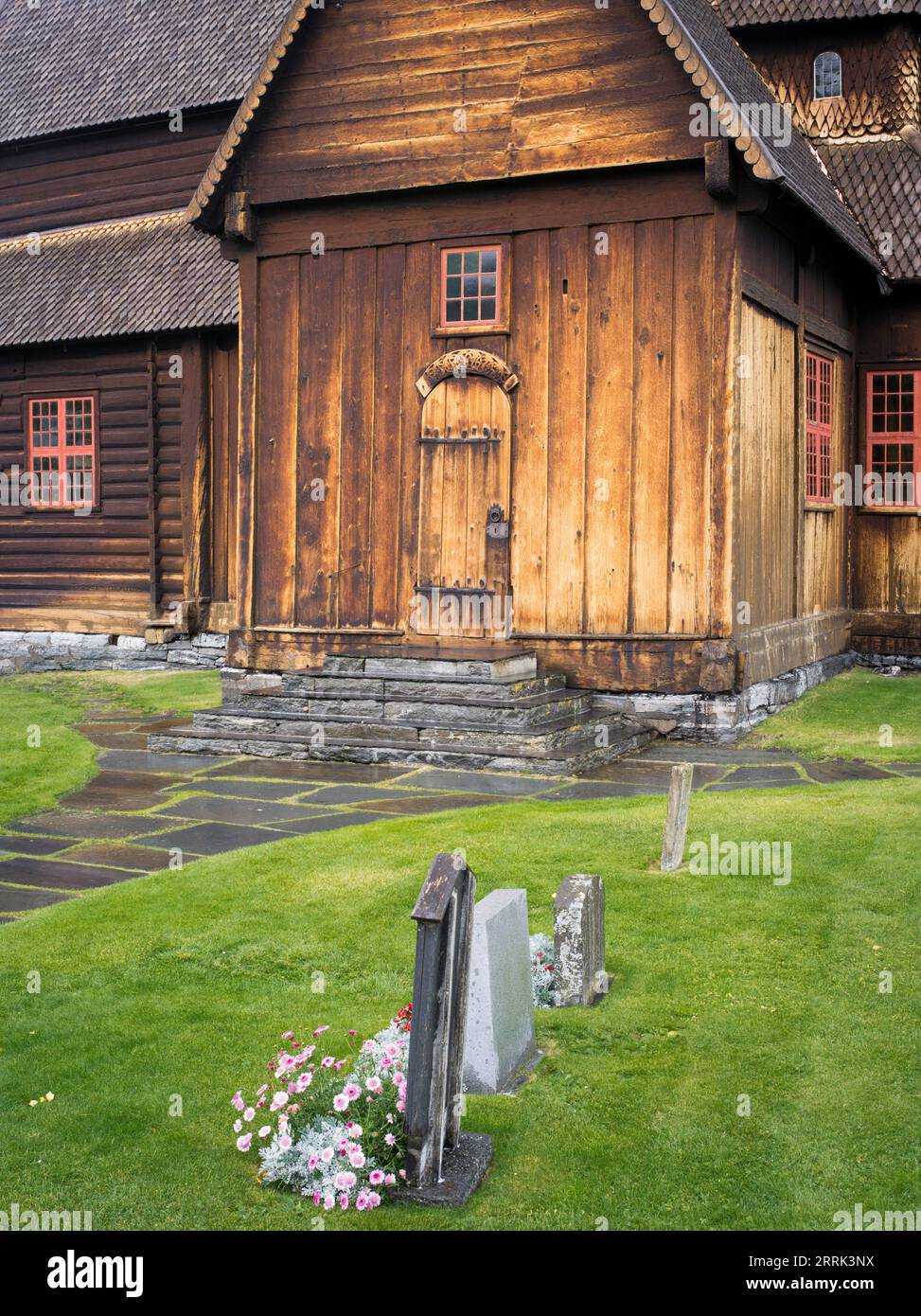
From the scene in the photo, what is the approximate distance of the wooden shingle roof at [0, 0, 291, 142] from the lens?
21.7 metres

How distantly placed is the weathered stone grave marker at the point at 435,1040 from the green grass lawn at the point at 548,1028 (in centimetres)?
10

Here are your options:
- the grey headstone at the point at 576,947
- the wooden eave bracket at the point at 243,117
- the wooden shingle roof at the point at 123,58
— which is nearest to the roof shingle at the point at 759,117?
the wooden eave bracket at the point at 243,117

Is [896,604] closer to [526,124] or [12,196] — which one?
[526,124]

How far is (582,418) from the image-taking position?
548 inches

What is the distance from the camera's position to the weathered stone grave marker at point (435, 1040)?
466 cm

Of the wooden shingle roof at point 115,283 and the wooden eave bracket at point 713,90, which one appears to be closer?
the wooden eave bracket at point 713,90

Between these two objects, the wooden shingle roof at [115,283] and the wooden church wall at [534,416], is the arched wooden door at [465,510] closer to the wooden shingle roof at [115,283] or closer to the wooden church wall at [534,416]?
the wooden church wall at [534,416]

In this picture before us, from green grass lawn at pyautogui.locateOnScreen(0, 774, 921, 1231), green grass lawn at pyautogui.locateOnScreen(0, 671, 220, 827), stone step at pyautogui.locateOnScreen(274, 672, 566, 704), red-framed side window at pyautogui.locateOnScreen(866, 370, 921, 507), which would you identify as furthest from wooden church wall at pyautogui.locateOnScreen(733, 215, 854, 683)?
green grass lawn at pyautogui.locateOnScreen(0, 671, 220, 827)

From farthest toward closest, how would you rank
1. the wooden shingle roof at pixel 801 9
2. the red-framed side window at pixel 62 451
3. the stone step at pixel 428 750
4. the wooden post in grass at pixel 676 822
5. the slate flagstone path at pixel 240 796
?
the red-framed side window at pixel 62 451
the wooden shingle roof at pixel 801 9
the stone step at pixel 428 750
the slate flagstone path at pixel 240 796
the wooden post in grass at pixel 676 822

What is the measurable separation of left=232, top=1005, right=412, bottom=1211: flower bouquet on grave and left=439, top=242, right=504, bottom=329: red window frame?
1032cm

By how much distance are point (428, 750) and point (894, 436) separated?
9372mm

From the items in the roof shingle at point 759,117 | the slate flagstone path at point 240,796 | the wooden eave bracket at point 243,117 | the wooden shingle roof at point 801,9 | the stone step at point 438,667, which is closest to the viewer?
the slate flagstone path at point 240,796

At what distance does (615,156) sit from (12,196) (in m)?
13.7
